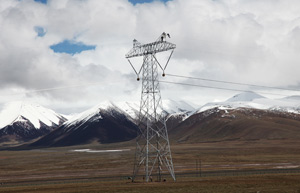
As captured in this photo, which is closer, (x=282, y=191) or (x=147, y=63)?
(x=282, y=191)

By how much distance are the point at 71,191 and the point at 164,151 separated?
843 inches

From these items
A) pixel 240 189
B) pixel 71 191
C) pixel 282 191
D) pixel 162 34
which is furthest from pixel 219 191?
pixel 162 34

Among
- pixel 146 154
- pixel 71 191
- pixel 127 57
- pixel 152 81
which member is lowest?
pixel 71 191

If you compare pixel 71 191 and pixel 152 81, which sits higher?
pixel 152 81

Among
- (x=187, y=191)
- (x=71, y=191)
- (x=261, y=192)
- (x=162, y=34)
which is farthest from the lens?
(x=162, y=34)

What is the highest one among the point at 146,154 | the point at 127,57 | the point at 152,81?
the point at 127,57

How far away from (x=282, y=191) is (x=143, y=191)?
75.7 ft

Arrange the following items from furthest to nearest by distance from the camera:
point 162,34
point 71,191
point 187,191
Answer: point 162,34 < point 71,191 < point 187,191

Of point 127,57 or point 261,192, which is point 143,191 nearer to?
point 261,192

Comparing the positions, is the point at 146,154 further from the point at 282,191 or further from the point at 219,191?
the point at 282,191

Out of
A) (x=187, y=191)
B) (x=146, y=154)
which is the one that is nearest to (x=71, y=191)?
(x=146, y=154)

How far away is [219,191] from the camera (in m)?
63.7

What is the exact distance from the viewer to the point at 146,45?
277 feet

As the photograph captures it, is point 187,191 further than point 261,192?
Yes
